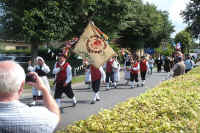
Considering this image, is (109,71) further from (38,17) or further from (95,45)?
(95,45)

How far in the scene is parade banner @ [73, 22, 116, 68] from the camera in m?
9.16

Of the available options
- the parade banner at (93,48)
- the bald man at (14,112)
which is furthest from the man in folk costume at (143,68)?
the bald man at (14,112)

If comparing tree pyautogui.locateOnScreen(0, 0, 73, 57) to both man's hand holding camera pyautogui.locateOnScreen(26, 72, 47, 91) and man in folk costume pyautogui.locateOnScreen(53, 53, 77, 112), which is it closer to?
man in folk costume pyautogui.locateOnScreen(53, 53, 77, 112)

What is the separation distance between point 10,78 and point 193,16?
36.9 meters

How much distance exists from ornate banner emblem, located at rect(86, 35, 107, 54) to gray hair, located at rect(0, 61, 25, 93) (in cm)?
711

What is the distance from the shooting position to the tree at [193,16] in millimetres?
35062

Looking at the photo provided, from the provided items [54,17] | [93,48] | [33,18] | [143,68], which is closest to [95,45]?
[93,48]

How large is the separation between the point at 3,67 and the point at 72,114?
20.8 ft

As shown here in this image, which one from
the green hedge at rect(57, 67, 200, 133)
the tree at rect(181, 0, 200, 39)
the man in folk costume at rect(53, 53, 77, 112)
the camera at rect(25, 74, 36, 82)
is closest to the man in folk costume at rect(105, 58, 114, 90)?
the man in folk costume at rect(53, 53, 77, 112)

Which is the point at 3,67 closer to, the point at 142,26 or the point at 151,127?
the point at 151,127

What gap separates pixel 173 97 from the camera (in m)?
4.66

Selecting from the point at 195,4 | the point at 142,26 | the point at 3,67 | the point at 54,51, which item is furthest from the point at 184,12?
the point at 3,67

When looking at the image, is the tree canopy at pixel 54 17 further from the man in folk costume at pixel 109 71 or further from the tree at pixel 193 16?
the tree at pixel 193 16

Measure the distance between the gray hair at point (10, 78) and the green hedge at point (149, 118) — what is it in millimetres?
1244
